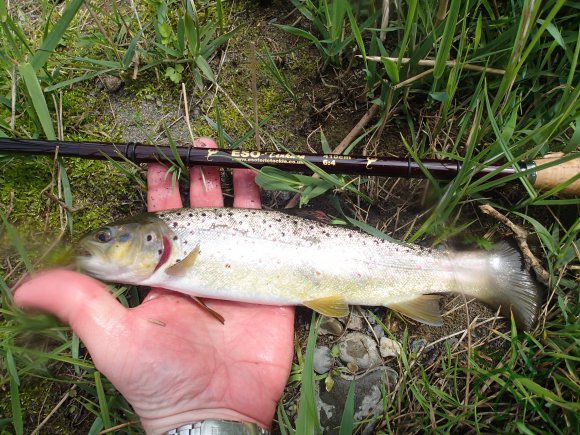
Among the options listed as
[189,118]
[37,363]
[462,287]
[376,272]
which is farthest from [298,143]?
[37,363]

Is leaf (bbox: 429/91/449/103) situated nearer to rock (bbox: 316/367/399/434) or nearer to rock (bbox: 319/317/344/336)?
rock (bbox: 319/317/344/336)

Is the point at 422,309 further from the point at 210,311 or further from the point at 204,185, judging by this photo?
the point at 204,185

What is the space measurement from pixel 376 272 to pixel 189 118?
1.83 metres

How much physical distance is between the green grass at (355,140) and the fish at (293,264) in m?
0.17

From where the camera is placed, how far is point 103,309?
7.68 feet

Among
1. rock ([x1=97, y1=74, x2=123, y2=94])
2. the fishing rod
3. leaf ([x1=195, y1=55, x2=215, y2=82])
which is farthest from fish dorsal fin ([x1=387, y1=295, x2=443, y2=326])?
rock ([x1=97, y1=74, x2=123, y2=94])

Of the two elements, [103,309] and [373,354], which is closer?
[103,309]

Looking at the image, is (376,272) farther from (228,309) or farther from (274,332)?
(228,309)

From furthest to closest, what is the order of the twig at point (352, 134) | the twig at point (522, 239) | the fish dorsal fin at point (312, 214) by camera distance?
the twig at point (352, 134) < the fish dorsal fin at point (312, 214) < the twig at point (522, 239)

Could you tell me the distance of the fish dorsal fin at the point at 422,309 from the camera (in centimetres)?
279

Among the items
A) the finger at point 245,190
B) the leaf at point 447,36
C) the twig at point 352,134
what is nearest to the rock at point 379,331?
the twig at point 352,134

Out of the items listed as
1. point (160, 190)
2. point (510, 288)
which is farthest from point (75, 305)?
point (510, 288)

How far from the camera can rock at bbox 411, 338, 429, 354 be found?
284cm

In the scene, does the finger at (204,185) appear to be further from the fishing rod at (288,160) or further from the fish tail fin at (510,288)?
the fish tail fin at (510,288)
